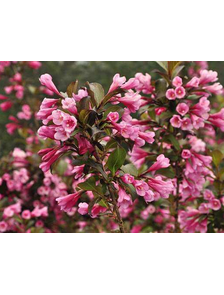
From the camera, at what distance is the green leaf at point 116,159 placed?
5.16 feet

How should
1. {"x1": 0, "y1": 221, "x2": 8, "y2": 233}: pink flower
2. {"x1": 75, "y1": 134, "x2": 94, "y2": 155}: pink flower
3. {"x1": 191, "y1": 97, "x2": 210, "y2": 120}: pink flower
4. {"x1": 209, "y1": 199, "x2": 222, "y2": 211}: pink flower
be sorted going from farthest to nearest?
{"x1": 0, "y1": 221, "x2": 8, "y2": 233}: pink flower, {"x1": 209, "y1": 199, "x2": 222, "y2": 211}: pink flower, {"x1": 191, "y1": 97, "x2": 210, "y2": 120}: pink flower, {"x1": 75, "y1": 134, "x2": 94, "y2": 155}: pink flower

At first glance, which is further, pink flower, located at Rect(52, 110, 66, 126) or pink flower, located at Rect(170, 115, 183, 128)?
pink flower, located at Rect(170, 115, 183, 128)

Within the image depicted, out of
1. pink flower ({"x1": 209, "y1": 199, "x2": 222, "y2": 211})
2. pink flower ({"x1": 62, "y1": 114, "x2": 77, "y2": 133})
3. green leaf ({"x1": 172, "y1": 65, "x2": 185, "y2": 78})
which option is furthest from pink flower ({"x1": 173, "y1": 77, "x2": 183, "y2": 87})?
pink flower ({"x1": 62, "y1": 114, "x2": 77, "y2": 133})

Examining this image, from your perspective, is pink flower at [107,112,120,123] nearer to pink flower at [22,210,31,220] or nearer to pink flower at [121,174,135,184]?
pink flower at [121,174,135,184]

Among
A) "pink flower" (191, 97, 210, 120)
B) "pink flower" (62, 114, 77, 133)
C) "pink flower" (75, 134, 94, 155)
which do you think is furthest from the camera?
"pink flower" (191, 97, 210, 120)

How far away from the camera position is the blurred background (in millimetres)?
9625

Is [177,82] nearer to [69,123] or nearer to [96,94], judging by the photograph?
[96,94]

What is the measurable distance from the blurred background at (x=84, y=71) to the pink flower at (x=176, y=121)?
7405 mm

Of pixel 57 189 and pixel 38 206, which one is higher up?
pixel 57 189

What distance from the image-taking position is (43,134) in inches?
60.4

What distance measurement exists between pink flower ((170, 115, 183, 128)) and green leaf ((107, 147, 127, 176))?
0.69 metres
